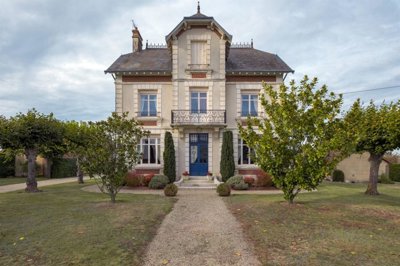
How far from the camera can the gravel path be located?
5.39 metres

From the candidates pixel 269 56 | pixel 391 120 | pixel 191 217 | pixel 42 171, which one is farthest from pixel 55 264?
pixel 42 171

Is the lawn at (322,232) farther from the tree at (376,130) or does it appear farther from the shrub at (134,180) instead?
the shrub at (134,180)

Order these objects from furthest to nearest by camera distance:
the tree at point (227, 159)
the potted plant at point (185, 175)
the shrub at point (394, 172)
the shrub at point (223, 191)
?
the shrub at point (394, 172) < the potted plant at point (185, 175) < the tree at point (227, 159) < the shrub at point (223, 191)

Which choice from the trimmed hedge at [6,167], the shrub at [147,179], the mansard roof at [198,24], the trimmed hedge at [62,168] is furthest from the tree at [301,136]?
the trimmed hedge at [6,167]

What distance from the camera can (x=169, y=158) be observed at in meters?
18.8

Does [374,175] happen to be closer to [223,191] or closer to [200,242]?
[223,191]

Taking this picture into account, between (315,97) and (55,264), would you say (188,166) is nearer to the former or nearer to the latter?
(315,97)

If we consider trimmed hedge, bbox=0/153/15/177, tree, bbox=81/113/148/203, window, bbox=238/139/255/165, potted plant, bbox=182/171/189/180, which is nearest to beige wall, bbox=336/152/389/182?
window, bbox=238/139/255/165

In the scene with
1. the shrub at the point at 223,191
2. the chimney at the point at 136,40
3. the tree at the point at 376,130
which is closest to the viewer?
the tree at the point at 376,130

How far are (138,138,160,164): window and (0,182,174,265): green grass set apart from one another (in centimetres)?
891

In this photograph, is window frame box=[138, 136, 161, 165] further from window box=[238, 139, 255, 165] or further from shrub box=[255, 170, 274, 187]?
shrub box=[255, 170, 274, 187]

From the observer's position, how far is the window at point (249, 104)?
19.9 m

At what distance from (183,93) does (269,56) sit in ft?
23.4

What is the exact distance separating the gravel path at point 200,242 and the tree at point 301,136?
97.4 inches
